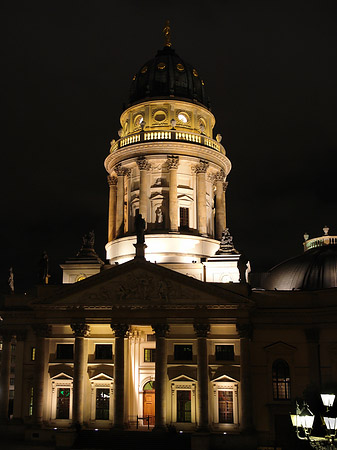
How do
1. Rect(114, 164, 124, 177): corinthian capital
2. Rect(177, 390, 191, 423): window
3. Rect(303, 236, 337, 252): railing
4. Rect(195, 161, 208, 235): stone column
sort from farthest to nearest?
1. Rect(114, 164, 124, 177): corinthian capital
2. Rect(303, 236, 337, 252): railing
3. Rect(195, 161, 208, 235): stone column
4. Rect(177, 390, 191, 423): window

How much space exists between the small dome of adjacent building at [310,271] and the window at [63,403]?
20.5 meters

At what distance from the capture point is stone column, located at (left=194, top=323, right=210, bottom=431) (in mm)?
42844

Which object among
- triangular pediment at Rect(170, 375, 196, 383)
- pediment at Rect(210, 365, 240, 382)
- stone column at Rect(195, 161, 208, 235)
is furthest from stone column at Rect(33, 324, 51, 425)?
stone column at Rect(195, 161, 208, 235)

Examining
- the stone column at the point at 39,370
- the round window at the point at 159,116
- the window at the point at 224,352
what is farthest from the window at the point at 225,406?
the round window at the point at 159,116

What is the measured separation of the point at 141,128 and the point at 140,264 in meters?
18.0

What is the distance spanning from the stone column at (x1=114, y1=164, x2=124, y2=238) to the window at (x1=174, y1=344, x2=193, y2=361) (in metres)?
14.6

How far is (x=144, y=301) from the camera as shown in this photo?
4509cm

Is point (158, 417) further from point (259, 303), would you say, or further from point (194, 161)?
point (194, 161)

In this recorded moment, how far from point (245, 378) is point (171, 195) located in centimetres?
1890

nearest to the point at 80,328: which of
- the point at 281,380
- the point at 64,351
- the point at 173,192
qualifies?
the point at 64,351

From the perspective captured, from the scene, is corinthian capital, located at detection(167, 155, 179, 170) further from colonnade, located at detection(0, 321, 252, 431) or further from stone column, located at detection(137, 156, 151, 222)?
colonnade, located at detection(0, 321, 252, 431)

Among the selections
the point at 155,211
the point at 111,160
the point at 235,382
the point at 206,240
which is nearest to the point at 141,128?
the point at 111,160

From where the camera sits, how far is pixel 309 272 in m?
52.2

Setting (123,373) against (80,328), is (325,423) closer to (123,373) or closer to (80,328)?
(123,373)
